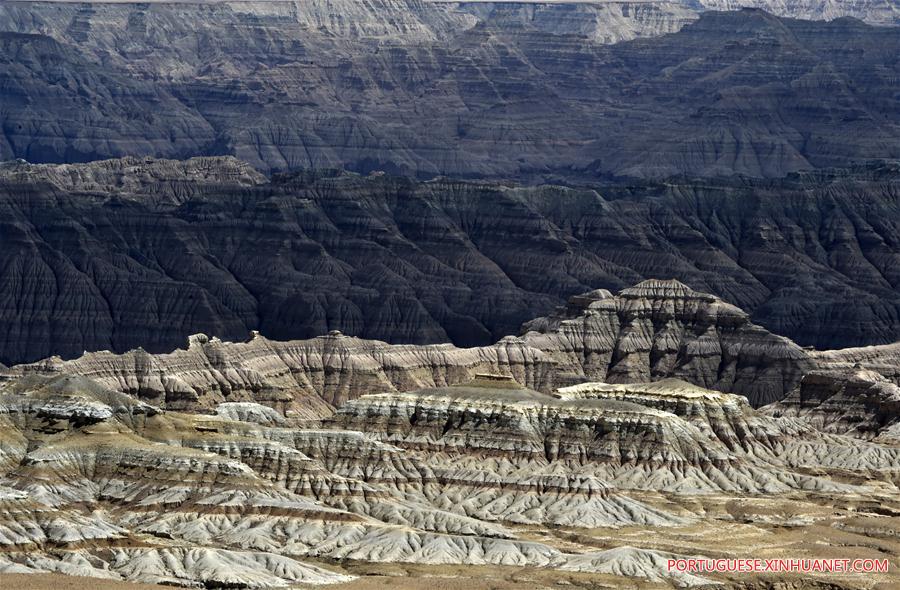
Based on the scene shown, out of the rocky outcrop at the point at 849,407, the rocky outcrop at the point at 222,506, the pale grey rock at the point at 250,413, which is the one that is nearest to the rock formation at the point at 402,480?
the rocky outcrop at the point at 222,506

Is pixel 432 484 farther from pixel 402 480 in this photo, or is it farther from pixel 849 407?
pixel 849 407

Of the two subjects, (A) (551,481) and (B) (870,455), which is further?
(B) (870,455)

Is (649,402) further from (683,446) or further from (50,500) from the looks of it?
(50,500)

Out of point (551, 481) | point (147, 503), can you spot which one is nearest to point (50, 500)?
point (147, 503)

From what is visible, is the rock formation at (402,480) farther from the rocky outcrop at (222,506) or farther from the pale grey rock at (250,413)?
the pale grey rock at (250,413)

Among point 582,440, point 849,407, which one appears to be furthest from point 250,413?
point 849,407

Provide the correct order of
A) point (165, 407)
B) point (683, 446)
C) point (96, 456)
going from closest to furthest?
point (96, 456), point (683, 446), point (165, 407)

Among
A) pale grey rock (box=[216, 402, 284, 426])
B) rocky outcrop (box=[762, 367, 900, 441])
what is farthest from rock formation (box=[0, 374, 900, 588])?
rocky outcrop (box=[762, 367, 900, 441])

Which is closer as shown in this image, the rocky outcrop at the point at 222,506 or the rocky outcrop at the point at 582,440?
the rocky outcrop at the point at 222,506
